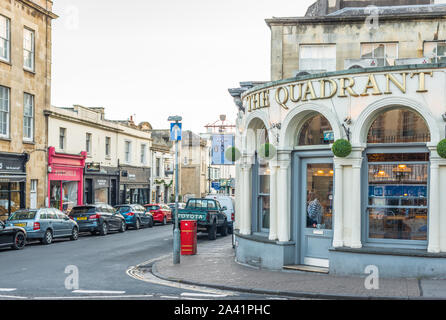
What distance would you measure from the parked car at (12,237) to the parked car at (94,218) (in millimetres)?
7031

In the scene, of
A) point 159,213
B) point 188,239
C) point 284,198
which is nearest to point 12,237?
point 188,239

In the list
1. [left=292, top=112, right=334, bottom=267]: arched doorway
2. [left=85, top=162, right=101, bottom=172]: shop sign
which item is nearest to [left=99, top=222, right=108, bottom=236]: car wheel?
[left=85, top=162, right=101, bottom=172]: shop sign

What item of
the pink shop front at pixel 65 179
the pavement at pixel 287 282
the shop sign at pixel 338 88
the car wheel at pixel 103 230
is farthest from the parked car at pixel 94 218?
the shop sign at pixel 338 88

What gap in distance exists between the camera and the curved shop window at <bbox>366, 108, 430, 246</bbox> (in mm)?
13508

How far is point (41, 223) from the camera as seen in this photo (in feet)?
77.0

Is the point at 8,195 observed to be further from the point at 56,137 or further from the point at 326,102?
the point at 326,102

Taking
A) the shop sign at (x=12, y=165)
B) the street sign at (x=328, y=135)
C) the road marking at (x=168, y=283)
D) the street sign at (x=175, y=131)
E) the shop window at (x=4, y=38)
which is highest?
the shop window at (x=4, y=38)

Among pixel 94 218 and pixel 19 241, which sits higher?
pixel 94 218

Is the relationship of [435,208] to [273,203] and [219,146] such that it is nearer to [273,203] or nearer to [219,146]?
[273,203]

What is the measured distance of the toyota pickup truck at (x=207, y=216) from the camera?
1029 inches

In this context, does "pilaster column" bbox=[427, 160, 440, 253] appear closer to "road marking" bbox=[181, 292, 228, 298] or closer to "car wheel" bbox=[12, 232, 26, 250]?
"road marking" bbox=[181, 292, 228, 298]

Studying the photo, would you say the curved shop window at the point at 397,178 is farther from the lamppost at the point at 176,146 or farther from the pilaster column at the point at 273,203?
the lamppost at the point at 176,146

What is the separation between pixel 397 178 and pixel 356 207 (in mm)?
1202
